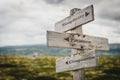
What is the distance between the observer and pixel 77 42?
8195 millimetres

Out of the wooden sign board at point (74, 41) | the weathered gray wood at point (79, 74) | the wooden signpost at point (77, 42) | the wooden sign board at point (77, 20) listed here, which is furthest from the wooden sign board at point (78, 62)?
the wooden sign board at point (77, 20)

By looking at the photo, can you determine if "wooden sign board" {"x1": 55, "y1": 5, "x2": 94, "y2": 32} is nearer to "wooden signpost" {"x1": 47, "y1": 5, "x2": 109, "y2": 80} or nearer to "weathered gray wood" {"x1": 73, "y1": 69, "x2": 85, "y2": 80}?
"wooden signpost" {"x1": 47, "y1": 5, "x2": 109, "y2": 80}

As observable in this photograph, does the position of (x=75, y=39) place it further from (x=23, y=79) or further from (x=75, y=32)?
(x=23, y=79)

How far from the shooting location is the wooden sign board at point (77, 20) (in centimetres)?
778

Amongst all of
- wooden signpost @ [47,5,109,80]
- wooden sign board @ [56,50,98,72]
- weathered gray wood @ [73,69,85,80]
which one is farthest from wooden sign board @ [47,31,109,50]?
weathered gray wood @ [73,69,85,80]

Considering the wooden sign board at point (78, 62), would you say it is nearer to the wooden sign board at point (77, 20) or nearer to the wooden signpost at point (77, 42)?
the wooden signpost at point (77, 42)

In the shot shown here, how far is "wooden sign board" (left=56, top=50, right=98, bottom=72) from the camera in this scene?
24.2 ft

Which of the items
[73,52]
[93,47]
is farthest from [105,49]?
[73,52]

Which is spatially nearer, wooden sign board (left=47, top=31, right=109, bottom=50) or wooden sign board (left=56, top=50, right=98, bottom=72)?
wooden sign board (left=56, top=50, right=98, bottom=72)

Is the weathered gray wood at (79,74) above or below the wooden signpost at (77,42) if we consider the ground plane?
below

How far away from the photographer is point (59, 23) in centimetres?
904

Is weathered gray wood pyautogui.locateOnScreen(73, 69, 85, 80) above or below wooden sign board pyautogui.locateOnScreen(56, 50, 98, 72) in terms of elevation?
below

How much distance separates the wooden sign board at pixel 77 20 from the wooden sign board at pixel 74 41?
0.45 m

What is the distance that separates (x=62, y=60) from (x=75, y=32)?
40.8 inches
